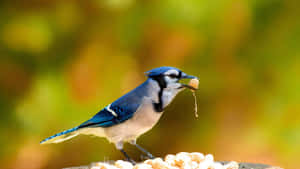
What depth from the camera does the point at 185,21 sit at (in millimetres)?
2070

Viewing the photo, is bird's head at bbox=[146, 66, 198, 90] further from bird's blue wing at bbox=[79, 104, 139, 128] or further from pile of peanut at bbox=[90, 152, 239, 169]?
pile of peanut at bbox=[90, 152, 239, 169]

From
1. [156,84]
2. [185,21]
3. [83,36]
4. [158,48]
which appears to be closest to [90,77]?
[83,36]

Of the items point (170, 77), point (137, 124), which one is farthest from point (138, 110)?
point (170, 77)

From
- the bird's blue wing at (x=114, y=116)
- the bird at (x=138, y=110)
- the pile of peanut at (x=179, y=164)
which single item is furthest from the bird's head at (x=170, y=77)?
the pile of peanut at (x=179, y=164)

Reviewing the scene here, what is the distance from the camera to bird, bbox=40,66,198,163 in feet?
4.75

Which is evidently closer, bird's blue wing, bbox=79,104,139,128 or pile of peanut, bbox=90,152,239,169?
pile of peanut, bbox=90,152,239,169

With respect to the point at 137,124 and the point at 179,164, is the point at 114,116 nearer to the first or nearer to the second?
the point at 137,124

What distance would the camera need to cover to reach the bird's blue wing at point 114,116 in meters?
1.49

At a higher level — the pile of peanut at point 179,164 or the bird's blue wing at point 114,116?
the bird's blue wing at point 114,116

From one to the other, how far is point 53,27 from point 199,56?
659 millimetres

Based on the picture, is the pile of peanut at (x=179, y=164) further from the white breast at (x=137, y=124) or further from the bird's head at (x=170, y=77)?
the bird's head at (x=170, y=77)

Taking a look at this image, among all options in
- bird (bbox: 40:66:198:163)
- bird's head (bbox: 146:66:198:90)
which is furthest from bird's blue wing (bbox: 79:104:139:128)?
bird's head (bbox: 146:66:198:90)

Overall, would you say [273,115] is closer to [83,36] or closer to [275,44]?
[275,44]

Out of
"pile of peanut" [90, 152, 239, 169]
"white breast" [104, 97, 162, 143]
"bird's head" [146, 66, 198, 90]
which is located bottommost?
"pile of peanut" [90, 152, 239, 169]
